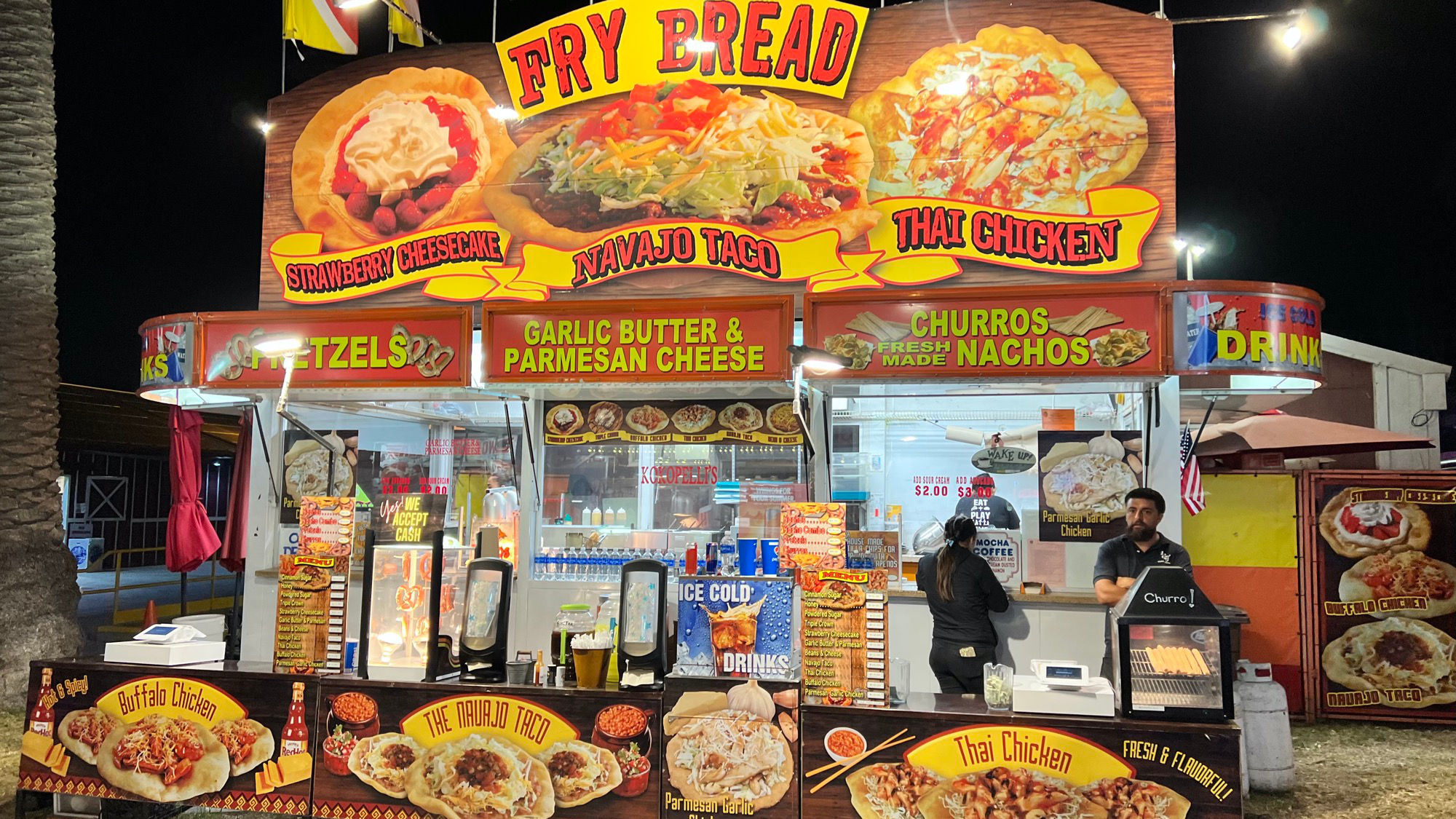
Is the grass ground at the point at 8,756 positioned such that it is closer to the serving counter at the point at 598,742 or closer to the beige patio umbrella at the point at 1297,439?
the serving counter at the point at 598,742

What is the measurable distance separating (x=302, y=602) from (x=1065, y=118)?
6424mm

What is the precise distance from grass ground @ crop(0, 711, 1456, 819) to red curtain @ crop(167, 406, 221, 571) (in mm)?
1940

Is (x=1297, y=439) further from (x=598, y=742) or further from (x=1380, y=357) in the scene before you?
(x=598, y=742)

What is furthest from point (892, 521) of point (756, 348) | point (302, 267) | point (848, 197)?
point (302, 267)

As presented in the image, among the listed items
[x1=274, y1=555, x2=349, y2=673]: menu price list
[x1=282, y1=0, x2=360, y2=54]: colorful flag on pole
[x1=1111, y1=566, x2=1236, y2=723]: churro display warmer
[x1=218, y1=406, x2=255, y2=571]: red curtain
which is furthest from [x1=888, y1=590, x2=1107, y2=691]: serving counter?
[x1=282, y1=0, x2=360, y2=54]: colorful flag on pole

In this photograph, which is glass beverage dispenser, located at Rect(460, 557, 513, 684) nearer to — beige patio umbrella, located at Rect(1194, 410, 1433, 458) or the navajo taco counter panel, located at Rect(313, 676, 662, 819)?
the navajo taco counter panel, located at Rect(313, 676, 662, 819)

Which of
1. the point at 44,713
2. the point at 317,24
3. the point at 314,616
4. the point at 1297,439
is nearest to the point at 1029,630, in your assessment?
the point at 1297,439

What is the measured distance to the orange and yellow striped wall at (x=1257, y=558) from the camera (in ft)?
30.8

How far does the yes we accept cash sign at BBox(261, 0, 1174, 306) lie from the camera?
7.54 m

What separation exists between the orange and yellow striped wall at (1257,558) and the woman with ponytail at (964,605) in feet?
12.8

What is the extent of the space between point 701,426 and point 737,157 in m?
2.28

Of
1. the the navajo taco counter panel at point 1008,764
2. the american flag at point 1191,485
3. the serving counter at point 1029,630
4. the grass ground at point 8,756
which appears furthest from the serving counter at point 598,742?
the american flag at point 1191,485

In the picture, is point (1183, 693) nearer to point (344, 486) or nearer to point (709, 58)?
point (709, 58)

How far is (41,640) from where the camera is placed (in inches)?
381
